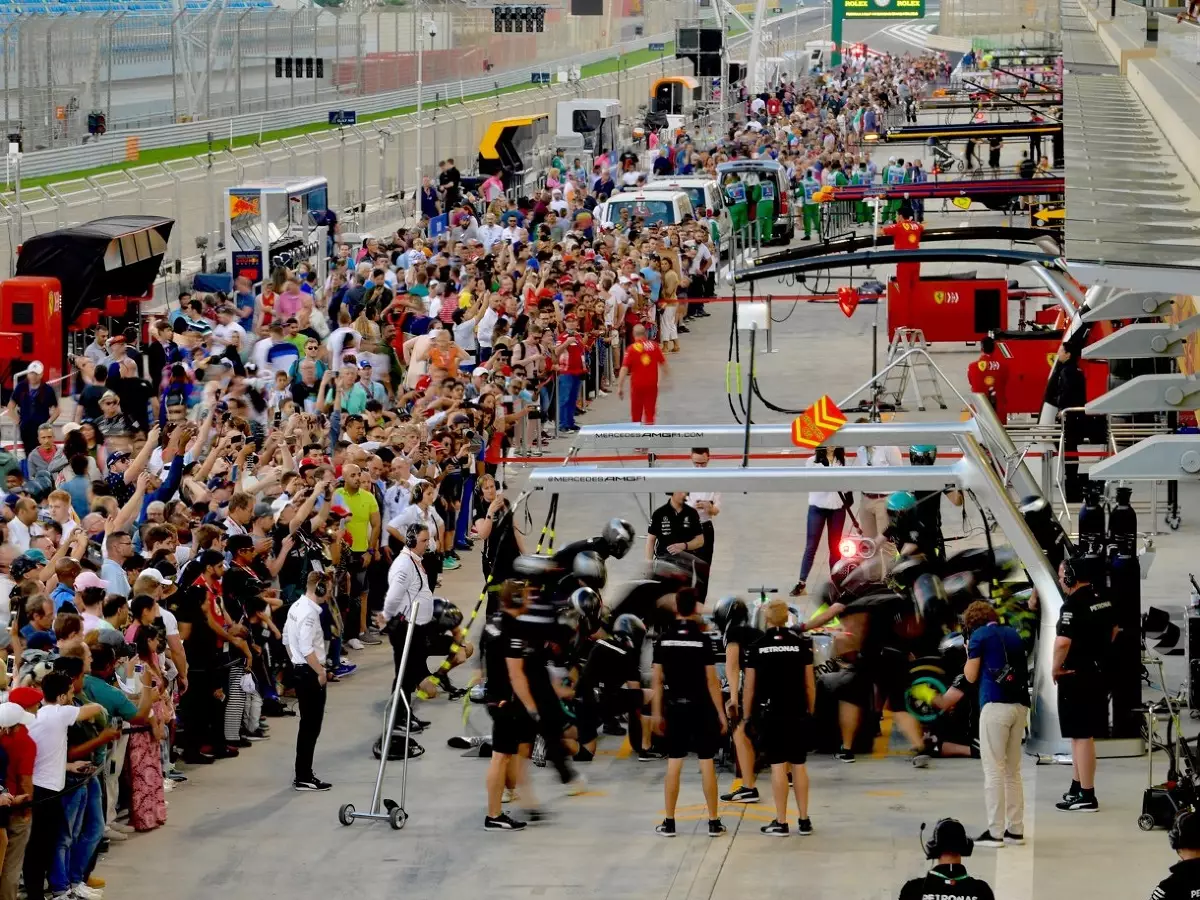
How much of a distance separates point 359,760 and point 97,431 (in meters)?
4.91

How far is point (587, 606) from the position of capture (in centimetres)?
1260

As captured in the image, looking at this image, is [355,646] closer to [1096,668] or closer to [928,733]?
[928,733]

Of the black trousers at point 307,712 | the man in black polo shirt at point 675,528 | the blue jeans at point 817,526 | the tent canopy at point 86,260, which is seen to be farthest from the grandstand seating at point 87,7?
the black trousers at point 307,712

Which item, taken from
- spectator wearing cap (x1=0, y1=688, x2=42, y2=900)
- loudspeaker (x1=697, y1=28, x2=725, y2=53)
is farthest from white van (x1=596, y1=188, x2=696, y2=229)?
loudspeaker (x1=697, y1=28, x2=725, y2=53)

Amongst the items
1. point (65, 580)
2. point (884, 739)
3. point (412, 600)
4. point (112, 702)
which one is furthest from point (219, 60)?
point (112, 702)

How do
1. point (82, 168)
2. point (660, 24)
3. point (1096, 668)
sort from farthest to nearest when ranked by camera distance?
point (660, 24) < point (82, 168) < point (1096, 668)

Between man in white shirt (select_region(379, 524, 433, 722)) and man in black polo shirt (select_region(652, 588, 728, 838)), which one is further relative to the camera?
man in white shirt (select_region(379, 524, 433, 722))

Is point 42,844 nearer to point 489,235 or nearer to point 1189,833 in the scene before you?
point 1189,833

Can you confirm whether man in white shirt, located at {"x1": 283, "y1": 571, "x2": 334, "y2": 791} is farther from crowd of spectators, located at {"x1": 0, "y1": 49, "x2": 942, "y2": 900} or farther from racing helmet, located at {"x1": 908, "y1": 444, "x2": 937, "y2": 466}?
racing helmet, located at {"x1": 908, "y1": 444, "x2": 937, "y2": 466}

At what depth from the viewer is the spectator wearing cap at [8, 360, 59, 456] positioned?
1864cm

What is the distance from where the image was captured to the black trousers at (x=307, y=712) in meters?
12.0

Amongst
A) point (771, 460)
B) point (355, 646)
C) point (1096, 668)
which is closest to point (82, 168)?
Answer: point (771, 460)

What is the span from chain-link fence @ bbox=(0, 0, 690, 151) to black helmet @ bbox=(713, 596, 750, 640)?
27.6 meters

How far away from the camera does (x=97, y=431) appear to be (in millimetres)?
16484
